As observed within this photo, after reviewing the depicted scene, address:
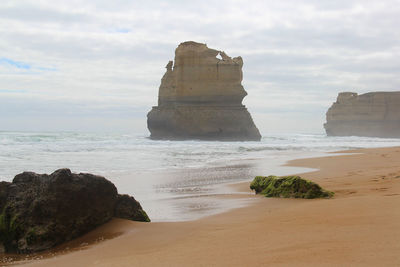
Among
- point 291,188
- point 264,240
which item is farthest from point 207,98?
point 264,240

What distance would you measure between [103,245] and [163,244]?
648 mm

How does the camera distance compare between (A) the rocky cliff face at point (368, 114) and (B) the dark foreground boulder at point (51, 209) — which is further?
(A) the rocky cliff face at point (368, 114)

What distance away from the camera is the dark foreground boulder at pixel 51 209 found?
4.08m

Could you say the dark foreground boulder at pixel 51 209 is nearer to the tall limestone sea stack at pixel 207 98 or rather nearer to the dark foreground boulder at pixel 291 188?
the dark foreground boulder at pixel 291 188

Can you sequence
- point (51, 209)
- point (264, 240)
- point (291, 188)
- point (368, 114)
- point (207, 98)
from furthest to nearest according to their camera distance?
point (368, 114)
point (207, 98)
point (291, 188)
point (51, 209)
point (264, 240)

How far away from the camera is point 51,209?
422cm

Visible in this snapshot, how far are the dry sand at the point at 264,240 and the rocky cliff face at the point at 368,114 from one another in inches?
2583

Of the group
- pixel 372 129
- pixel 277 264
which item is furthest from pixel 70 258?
pixel 372 129

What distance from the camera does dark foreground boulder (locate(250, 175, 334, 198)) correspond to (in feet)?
19.8

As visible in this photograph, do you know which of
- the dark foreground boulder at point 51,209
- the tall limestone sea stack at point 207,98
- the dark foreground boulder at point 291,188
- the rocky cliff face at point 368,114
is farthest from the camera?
the rocky cliff face at point 368,114

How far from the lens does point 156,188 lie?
8555mm

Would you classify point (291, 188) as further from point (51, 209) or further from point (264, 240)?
point (51, 209)

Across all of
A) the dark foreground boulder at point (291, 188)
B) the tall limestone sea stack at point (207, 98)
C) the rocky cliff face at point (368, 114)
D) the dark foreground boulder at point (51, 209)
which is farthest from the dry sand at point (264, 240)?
the rocky cliff face at point (368, 114)

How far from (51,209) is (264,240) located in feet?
7.73
